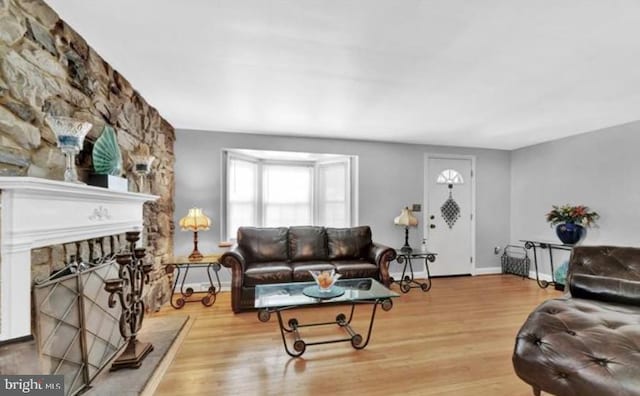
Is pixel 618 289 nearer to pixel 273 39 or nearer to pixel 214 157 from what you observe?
pixel 273 39

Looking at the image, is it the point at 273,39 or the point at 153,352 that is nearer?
the point at 273,39

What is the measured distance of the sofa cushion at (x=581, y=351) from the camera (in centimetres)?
128

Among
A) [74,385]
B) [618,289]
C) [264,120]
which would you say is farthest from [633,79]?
[74,385]

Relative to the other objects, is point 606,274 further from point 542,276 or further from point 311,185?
point 311,185

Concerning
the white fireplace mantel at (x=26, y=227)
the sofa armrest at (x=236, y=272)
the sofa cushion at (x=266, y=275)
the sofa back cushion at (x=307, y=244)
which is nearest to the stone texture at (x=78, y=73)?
the white fireplace mantel at (x=26, y=227)

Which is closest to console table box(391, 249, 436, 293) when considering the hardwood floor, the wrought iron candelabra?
the hardwood floor

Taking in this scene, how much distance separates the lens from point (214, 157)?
4078mm

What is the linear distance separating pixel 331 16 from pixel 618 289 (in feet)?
8.44

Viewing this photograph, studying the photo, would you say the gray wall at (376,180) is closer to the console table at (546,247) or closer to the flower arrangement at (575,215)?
the console table at (546,247)

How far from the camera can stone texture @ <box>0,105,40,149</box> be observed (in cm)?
129

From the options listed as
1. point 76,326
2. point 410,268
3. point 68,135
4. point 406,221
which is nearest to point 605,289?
point 406,221

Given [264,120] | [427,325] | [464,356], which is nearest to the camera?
[464,356]

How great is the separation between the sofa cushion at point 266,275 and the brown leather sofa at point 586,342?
2.32 meters

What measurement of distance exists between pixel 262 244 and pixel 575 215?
438 centimetres
